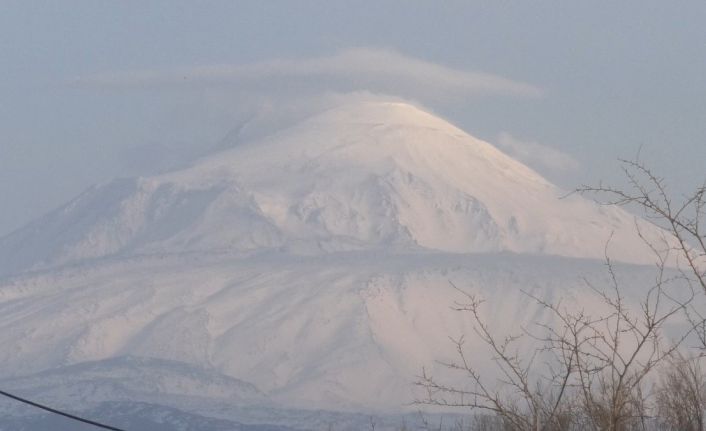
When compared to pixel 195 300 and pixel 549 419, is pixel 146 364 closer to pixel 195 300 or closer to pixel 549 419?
pixel 195 300

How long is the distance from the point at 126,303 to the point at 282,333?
23.6 m

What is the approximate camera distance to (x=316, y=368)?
185500 millimetres

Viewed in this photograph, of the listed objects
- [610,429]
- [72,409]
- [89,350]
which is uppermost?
[89,350]

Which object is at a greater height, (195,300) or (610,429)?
(195,300)

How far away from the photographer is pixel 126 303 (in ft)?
650

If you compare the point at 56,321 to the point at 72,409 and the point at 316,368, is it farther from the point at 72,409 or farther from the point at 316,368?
the point at 316,368

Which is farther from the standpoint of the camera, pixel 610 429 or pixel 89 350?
pixel 89 350

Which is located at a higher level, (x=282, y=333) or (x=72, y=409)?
(x=282, y=333)

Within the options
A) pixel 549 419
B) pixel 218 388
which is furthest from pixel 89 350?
pixel 549 419

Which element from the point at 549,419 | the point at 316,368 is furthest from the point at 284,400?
the point at 549,419

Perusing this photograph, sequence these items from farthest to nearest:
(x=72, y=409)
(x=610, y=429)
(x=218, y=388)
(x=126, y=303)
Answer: (x=126, y=303)
(x=218, y=388)
(x=72, y=409)
(x=610, y=429)

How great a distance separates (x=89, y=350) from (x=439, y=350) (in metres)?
48.5

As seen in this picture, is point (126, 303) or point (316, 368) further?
point (126, 303)

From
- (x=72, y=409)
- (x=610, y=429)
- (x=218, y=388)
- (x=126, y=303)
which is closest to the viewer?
(x=610, y=429)
